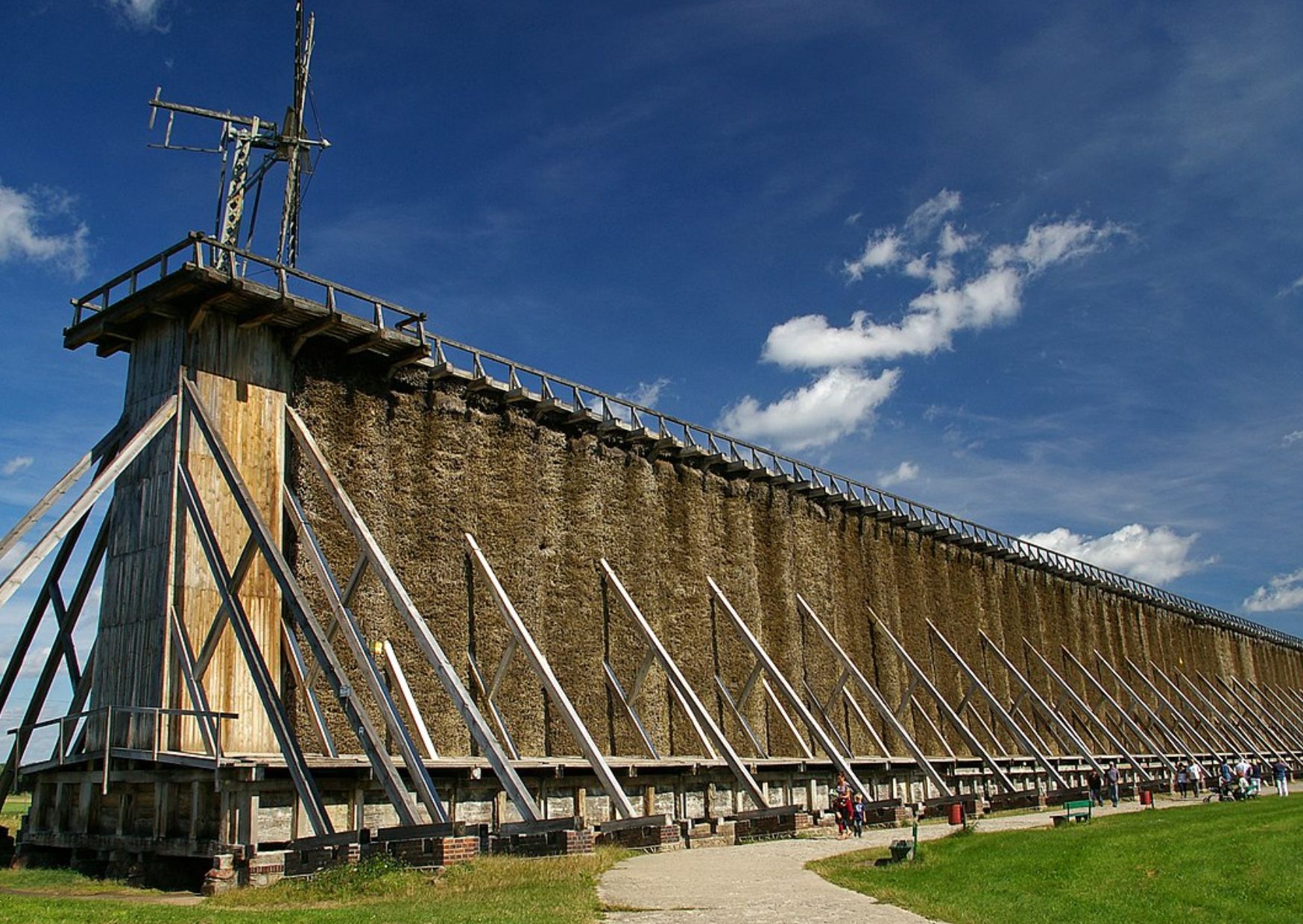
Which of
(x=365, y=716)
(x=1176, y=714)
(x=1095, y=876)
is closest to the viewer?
(x=1095, y=876)

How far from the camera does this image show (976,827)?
23.6 m

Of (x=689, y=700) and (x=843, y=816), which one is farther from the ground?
(x=689, y=700)

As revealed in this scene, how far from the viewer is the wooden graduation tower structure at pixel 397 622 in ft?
58.3

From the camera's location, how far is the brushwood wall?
23.7 metres

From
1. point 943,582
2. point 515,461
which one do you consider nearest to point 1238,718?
point 943,582

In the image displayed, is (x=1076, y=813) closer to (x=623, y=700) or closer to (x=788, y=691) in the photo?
(x=788, y=691)

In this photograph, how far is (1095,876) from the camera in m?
15.9

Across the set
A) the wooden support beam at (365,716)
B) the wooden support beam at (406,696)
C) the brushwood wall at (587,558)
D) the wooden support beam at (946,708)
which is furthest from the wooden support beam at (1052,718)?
the wooden support beam at (365,716)

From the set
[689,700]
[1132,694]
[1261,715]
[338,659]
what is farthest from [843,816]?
[1261,715]

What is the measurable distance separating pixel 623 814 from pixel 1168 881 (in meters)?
8.52

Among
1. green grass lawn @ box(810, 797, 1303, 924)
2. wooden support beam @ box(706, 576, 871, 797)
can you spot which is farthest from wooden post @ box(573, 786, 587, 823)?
wooden support beam @ box(706, 576, 871, 797)

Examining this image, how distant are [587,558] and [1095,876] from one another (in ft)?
A: 50.3

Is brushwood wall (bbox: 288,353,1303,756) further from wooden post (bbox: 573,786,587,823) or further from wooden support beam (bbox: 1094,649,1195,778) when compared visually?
wooden support beam (bbox: 1094,649,1195,778)

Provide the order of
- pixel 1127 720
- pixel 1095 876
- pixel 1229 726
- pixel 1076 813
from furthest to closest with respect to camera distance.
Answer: pixel 1229 726 < pixel 1127 720 < pixel 1076 813 < pixel 1095 876
